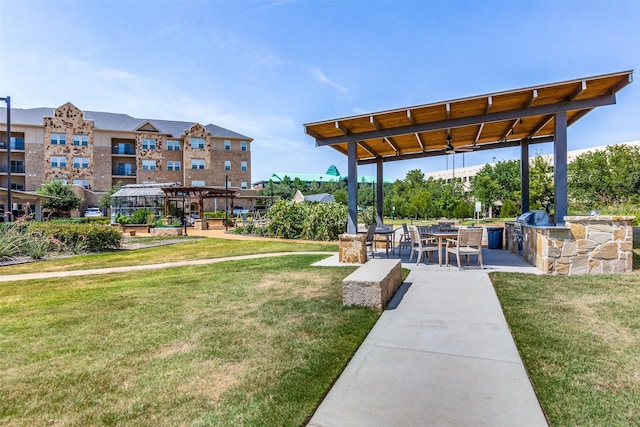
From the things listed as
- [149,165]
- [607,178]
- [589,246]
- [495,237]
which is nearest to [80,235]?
[495,237]

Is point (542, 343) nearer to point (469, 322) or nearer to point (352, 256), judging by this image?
point (469, 322)

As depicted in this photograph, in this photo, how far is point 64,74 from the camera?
39.7ft

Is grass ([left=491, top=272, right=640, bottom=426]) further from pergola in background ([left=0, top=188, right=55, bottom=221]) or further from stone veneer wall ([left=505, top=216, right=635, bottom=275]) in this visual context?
pergola in background ([left=0, top=188, right=55, bottom=221])

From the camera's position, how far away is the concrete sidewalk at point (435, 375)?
2.45 meters

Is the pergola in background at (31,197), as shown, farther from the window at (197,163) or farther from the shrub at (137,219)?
the window at (197,163)

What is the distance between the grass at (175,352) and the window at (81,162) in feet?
144

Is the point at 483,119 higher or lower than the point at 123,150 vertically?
lower

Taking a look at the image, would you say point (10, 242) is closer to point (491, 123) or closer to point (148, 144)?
point (491, 123)

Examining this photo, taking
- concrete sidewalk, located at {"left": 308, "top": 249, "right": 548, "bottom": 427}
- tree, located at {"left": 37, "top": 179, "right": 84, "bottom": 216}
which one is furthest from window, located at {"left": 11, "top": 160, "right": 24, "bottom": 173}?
concrete sidewalk, located at {"left": 308, "top": 249, "right": 548, "bottom": 427}

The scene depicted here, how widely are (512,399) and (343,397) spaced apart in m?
1.27

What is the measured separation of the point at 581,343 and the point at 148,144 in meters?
49.4

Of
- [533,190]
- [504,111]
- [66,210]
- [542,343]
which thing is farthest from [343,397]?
[66,210]

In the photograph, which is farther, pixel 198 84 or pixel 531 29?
pixel 198 84

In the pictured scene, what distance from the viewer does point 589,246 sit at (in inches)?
271
